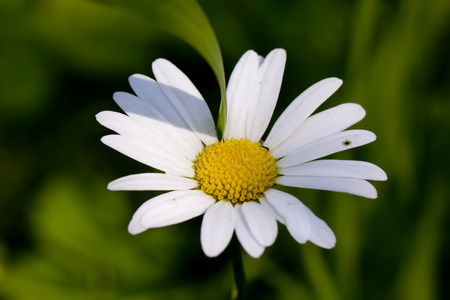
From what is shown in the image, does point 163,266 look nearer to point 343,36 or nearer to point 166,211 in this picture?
point 166,211

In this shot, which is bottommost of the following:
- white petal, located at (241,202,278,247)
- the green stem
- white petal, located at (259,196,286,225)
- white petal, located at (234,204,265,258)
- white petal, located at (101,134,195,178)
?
the green stem

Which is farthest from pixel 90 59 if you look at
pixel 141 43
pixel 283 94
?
pixel 283 94

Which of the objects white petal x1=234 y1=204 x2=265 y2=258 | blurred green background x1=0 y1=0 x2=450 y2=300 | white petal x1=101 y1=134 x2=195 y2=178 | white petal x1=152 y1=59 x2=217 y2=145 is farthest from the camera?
blurred green background x1=0 y1=0 x2=450 y2=300

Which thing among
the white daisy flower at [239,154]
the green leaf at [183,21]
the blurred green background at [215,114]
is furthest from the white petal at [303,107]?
the blurred green background at [215,114]

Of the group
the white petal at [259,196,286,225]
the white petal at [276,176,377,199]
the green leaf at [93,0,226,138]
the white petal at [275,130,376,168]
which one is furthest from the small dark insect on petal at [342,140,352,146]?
the green leaf at [93,0,226,138]

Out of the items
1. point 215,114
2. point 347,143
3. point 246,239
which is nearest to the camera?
point 246,239

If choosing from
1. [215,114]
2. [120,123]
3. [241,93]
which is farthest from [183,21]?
[215,114]

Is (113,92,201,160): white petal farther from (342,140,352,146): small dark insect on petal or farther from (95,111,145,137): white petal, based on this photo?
(342,140,352,146): small dark insect on petal

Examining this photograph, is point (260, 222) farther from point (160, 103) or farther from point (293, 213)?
point (160, 103)
